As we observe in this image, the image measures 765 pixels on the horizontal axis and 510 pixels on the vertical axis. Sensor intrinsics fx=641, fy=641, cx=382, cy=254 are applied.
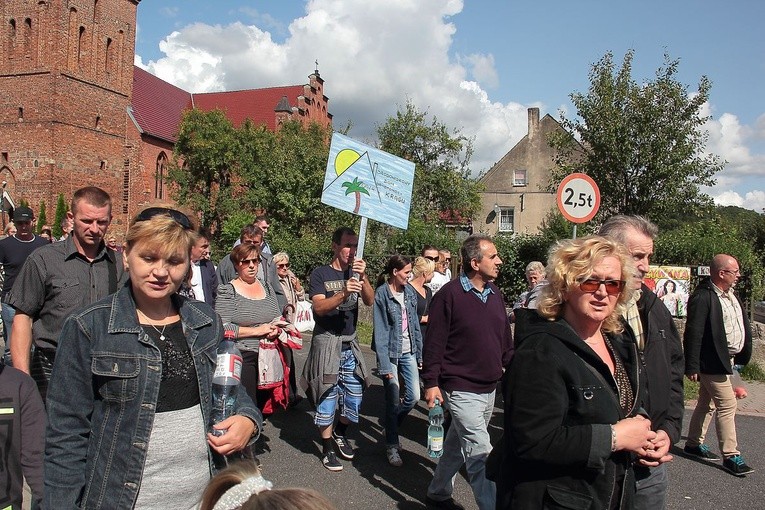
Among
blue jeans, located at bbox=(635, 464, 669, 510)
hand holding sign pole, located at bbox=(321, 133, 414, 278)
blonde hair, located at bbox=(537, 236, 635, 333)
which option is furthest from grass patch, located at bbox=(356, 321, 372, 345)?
blonde hair, located at bbox=(537, 236, 635, 333)

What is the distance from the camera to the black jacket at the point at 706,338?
5.98 m

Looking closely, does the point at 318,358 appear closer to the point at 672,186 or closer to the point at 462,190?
the point at 672,186

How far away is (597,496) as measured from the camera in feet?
7.84

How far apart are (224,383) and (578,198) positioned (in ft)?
24.4

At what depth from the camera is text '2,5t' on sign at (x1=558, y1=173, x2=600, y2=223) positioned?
887 centimetres

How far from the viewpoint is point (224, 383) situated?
2438mm

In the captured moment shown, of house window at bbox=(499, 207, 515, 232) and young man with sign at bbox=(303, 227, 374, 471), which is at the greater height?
house window at bbox=(499, 207, 515, 232)

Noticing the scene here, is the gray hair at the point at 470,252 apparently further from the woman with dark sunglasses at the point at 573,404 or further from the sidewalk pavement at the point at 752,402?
the sidewalk pavement at the point at 752,402

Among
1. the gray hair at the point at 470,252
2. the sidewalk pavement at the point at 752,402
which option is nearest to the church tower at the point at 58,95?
the sidewalk pavement at the point at 752,402

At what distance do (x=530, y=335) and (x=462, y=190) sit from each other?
3527cm

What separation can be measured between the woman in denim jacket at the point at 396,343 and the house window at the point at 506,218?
1522 inches

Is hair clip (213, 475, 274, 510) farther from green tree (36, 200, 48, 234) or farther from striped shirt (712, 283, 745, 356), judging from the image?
green tree (36, 200, 48, 234)

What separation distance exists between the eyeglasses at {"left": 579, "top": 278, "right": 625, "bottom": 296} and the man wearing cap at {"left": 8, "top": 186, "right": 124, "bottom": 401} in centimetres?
271

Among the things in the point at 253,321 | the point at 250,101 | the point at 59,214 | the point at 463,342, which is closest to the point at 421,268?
the point at 253,321
